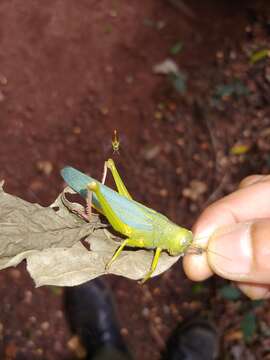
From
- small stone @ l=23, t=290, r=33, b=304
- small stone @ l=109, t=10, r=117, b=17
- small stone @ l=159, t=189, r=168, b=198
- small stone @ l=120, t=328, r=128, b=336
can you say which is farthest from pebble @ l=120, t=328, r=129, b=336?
small stone @ l=109, t=10, r=117, b=17

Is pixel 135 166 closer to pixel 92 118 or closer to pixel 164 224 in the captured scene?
pixel 92 118

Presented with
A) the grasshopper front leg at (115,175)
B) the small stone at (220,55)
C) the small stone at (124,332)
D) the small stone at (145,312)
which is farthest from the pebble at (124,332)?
the small stone at (220,55)

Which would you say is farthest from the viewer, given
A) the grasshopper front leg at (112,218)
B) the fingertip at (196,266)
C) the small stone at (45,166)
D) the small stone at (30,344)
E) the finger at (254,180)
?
the small stone at (45,166)

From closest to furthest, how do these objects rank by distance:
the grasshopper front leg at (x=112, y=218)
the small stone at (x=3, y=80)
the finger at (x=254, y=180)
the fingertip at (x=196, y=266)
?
1. the grasshopper front leg at (x=112, y=218)
2. the fingertip at (x=196, y=266)
3. the finger at (x=254, y=180)
4. the small stone at (x=3, y=80)

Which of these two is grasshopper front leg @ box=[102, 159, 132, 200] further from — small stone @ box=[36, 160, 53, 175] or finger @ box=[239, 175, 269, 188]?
small stone @ box=[36, 160, 53, 175]

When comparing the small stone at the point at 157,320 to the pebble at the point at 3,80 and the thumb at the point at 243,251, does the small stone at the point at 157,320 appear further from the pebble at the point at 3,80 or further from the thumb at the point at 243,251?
the pebble at the point at 3,80

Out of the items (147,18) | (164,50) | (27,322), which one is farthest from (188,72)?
(27,322)

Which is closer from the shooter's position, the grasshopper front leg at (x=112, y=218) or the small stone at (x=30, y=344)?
the grasshopper front leg at (x=112, y=218)
